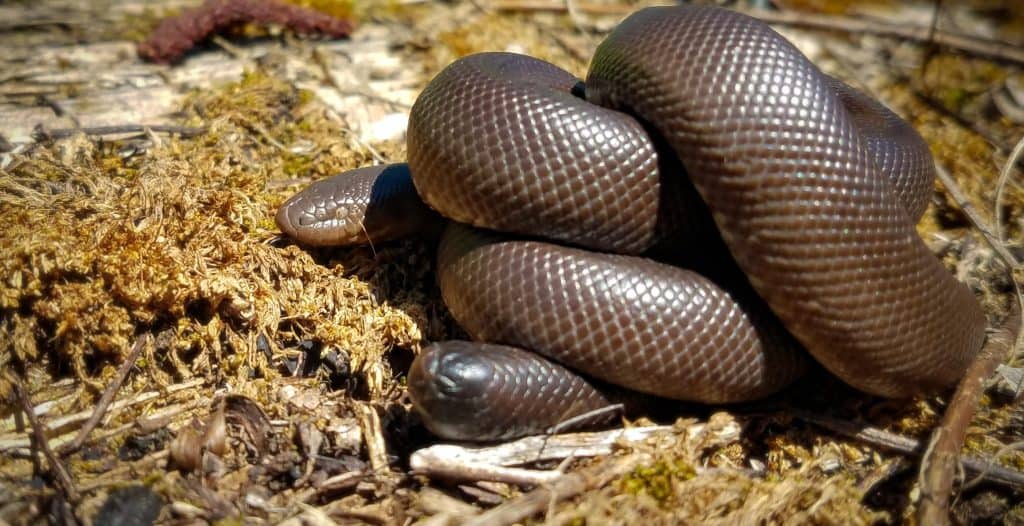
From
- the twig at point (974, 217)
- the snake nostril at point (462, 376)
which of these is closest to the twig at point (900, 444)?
the twig at point (974, 217)

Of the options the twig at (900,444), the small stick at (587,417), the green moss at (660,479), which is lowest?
the twig at (900,444)

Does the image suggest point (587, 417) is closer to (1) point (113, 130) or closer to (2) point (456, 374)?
(2) point (456, 374)

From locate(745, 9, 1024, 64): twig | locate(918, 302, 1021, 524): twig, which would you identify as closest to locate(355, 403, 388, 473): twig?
locate(918, 302, 1021, 524): twig

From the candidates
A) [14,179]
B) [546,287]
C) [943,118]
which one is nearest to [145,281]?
[14,179]

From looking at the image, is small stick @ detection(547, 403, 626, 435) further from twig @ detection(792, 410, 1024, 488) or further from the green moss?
twig @ detection(792, 410, 1024, 488)

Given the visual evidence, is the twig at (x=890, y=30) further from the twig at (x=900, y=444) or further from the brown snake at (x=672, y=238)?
the twig at (x=900, y=444)

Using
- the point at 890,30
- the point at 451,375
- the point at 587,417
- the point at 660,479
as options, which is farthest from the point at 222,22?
the point at 890,30
